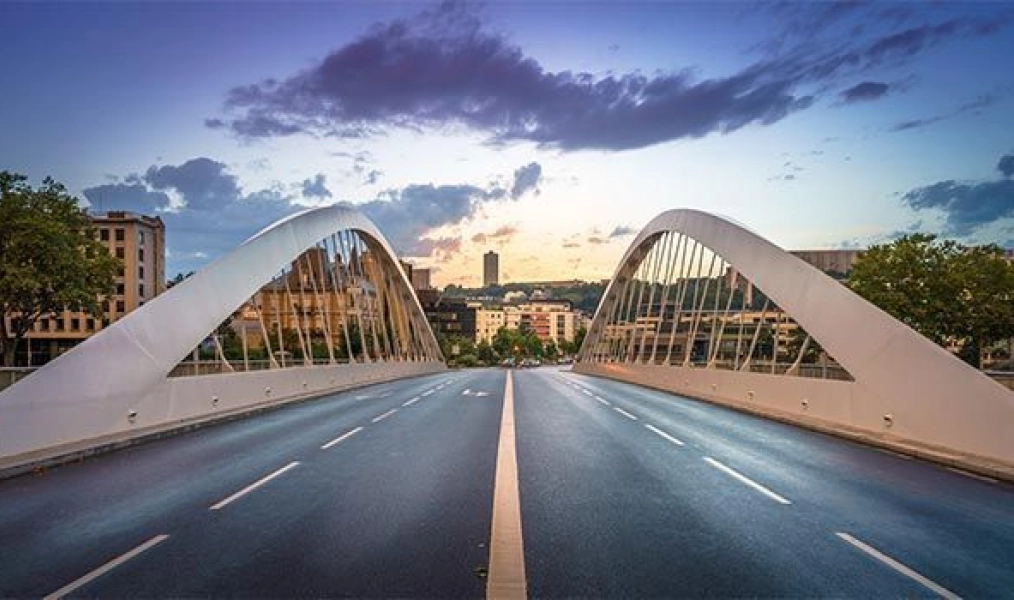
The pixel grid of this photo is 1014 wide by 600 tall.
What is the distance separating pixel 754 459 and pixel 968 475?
293 cm

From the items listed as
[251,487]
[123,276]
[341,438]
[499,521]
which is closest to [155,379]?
[341,438]

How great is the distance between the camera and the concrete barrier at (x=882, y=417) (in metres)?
10.9

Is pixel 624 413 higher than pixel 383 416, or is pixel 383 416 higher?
pixel 383 416

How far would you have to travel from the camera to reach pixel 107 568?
5996mm

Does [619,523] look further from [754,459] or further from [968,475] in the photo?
[968,475]

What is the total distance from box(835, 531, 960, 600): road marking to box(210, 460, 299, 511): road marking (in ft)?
21.4

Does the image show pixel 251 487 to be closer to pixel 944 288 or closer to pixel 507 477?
pixel 507 477

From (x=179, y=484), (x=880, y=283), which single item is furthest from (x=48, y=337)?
(x=179, y=484)

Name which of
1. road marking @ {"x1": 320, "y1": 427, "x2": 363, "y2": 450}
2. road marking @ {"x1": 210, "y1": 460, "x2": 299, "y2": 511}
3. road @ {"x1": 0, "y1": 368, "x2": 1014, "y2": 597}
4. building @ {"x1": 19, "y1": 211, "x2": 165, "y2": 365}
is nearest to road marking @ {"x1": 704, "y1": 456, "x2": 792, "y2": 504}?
road @ {"x1": 0, "y1": 368, "x2": 1014, "y2": 597}

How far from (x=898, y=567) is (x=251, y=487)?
23.7 feet

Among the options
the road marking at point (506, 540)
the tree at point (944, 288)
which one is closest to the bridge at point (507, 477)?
the road marking at point (506, 540)

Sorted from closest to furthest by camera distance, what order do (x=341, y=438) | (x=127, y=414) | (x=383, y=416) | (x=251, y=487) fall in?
(x=251, y=487)
(x=127, y=414)
(x=341, y=438)
(x=383, y=416)

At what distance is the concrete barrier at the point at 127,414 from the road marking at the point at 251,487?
11.8 feet

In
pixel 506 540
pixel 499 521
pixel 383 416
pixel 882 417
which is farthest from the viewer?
pixel 383 416
